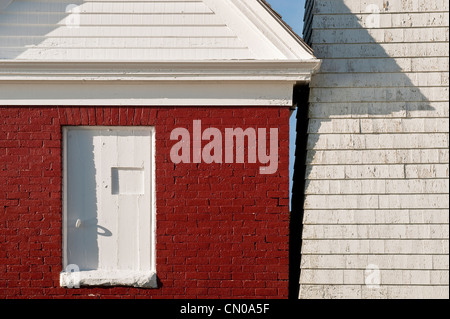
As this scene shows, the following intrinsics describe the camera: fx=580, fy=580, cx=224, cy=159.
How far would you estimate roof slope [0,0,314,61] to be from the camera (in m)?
6.00

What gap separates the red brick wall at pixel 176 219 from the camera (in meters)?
5.98

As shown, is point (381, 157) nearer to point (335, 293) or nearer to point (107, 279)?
point (335, 293)

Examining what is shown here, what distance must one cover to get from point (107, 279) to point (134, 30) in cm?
260

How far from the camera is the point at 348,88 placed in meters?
6.19

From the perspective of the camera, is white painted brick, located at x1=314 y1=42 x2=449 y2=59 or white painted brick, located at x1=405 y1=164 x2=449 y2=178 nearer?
white painted brick, located at x1=405 y1=164 x2=449 y2=178

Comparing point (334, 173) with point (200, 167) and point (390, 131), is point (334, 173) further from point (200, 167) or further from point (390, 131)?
point (200, 167)

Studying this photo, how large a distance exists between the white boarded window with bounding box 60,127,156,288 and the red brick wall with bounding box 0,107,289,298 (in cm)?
13

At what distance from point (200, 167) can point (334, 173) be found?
1411 millimetres

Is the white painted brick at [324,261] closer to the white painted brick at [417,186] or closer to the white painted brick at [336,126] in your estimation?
the white painted brick at [417,186]

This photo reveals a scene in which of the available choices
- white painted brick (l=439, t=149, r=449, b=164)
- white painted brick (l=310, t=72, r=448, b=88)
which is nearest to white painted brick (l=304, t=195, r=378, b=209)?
white painted brick (l=439, t=149, r=449, b=164)

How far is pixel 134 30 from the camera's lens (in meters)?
6.06

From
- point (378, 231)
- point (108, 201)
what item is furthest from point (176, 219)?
point (378, 231)

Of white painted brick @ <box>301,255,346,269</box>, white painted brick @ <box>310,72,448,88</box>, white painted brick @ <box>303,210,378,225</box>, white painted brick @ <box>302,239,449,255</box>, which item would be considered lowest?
white painted brick @ <box>301,255,346,269</box>

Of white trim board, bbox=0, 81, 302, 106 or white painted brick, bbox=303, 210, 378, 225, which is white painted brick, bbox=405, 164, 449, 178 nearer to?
white painted brick, bbox=303, 210, 378, 225
